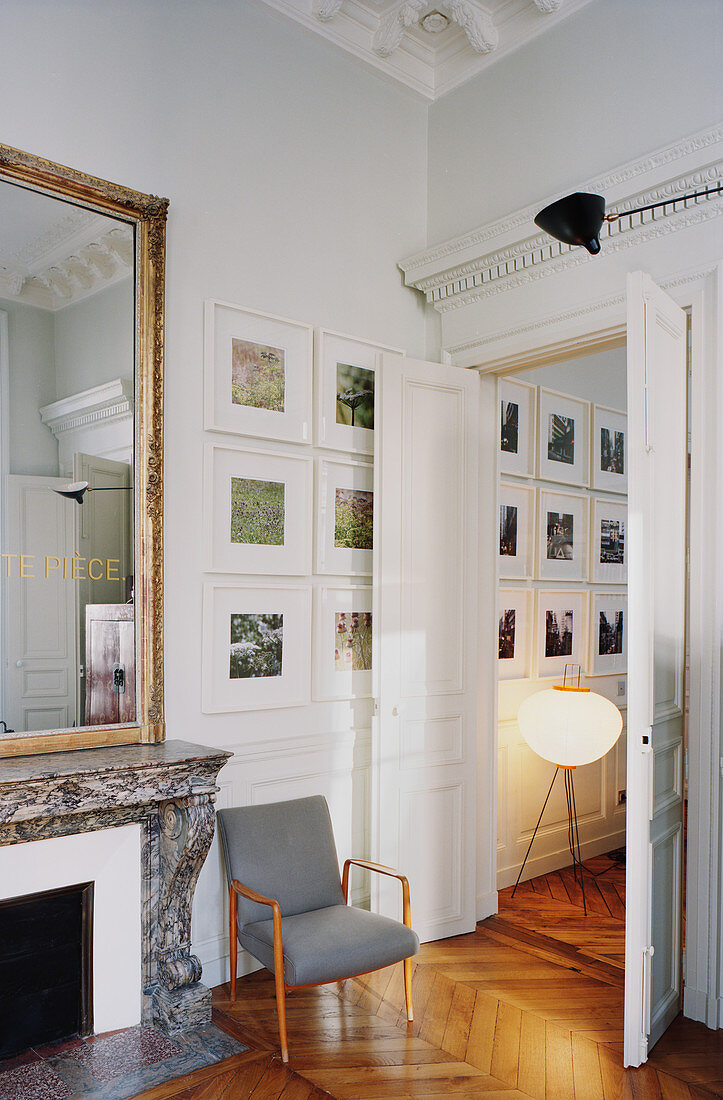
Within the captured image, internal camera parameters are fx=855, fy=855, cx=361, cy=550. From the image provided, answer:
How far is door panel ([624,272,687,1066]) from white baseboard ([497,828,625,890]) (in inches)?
61.2

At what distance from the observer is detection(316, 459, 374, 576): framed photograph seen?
12.7ft

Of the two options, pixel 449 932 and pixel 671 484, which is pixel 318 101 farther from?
pixel 449 932

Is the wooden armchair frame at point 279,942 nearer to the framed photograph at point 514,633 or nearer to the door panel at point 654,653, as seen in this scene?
the door panel at point 654,653

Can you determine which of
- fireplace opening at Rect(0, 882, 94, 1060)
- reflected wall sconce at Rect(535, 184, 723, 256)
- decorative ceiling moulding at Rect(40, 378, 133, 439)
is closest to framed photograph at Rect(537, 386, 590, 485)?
reflected wall sconce at Rect(535, 184, 723, 256)

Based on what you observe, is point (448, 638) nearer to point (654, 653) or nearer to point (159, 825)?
point (654, 653)

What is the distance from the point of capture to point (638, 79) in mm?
3463

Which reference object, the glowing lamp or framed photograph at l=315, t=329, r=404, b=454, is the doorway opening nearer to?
the glowing lamp

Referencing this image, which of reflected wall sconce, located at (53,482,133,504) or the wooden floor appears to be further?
reflected wall sconce, located at (53,482,133,504)

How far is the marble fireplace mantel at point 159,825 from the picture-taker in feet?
9.20

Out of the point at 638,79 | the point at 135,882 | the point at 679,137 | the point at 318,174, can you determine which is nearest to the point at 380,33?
the point at 318,174

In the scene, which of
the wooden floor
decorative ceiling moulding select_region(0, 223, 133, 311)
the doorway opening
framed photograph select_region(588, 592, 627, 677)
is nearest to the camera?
the wooden floor

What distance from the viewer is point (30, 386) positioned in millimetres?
2959

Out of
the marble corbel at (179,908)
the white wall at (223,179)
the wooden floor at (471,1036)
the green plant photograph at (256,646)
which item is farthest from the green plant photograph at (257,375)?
the wooden floor at (471,1036)

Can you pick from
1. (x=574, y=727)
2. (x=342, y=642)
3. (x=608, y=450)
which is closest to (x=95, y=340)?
(x=342, y=642)
